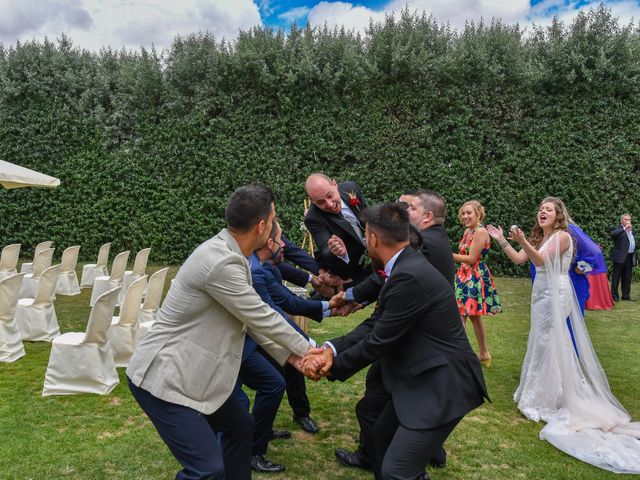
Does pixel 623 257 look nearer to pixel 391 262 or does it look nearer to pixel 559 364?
pixel 559 364

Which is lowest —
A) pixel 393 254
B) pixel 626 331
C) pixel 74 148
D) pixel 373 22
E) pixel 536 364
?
pixel 626 331

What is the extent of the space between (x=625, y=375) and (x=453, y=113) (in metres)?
8.45

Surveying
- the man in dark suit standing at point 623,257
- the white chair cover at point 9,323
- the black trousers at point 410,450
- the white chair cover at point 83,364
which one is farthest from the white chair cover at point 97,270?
the man in dark suit standing at point 623,257

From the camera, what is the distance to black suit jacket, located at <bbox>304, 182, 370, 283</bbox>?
4.61 meters

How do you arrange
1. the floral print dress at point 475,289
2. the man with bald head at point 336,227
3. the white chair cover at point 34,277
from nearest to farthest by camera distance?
1. the man with bald head at point 336,227
2. the floral print dress at point 475,289
3. the white chair cover at point 34,277

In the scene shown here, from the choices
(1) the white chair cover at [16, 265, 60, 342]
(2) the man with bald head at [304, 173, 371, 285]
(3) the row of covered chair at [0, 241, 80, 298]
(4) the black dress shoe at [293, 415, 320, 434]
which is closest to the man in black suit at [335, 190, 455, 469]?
(2) the man with bald head at [304, 173, 371, 285]

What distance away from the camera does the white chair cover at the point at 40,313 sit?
7453mm

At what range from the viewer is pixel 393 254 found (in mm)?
3031

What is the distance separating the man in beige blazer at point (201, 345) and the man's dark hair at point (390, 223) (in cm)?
62

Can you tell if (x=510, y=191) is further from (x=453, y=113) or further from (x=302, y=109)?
(x=302, y=109)

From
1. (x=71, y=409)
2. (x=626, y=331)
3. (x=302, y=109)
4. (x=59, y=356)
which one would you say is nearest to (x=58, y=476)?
(x=71, y=409)

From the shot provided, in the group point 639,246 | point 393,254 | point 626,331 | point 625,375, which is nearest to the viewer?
point 393,254

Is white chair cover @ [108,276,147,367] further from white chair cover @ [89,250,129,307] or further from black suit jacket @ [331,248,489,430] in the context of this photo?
black suit jacket @ [331,248,489,430]

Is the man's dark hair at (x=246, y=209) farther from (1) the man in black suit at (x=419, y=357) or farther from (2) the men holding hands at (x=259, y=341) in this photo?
(1) the man in black suit at (x=419, y=357)
